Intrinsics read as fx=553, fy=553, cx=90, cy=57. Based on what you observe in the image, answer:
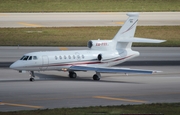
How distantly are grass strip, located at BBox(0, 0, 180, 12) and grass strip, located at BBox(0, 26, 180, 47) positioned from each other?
16.1m

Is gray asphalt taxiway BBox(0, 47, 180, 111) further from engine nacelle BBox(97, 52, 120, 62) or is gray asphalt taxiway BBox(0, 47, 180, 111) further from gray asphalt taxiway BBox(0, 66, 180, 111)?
engine nacelle BBox(97, 52, 120, 62)

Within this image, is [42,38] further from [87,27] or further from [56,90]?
[56,90]

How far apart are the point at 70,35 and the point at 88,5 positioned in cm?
2455

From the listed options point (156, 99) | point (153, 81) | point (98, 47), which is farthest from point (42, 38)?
point (156, 99)

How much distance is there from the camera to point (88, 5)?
3391 inches

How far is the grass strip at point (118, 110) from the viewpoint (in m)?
26.9

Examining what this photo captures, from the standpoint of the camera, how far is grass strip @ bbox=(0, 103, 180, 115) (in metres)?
26.9

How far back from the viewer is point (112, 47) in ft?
135

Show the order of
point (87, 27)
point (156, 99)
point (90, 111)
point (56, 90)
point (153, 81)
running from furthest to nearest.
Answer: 1. point (87, 27)
2. point (153, 81)
3. point (56, 90)
4. point (156, 99)
5. point (90, 111)

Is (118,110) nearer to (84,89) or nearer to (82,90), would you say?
(82,90)

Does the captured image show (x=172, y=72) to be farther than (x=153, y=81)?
Yes

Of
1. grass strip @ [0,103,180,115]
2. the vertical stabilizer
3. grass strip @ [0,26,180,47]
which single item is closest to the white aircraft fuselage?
the vertical stabilizer

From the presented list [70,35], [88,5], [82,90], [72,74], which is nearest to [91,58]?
[72,74]

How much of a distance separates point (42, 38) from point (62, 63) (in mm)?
21638
